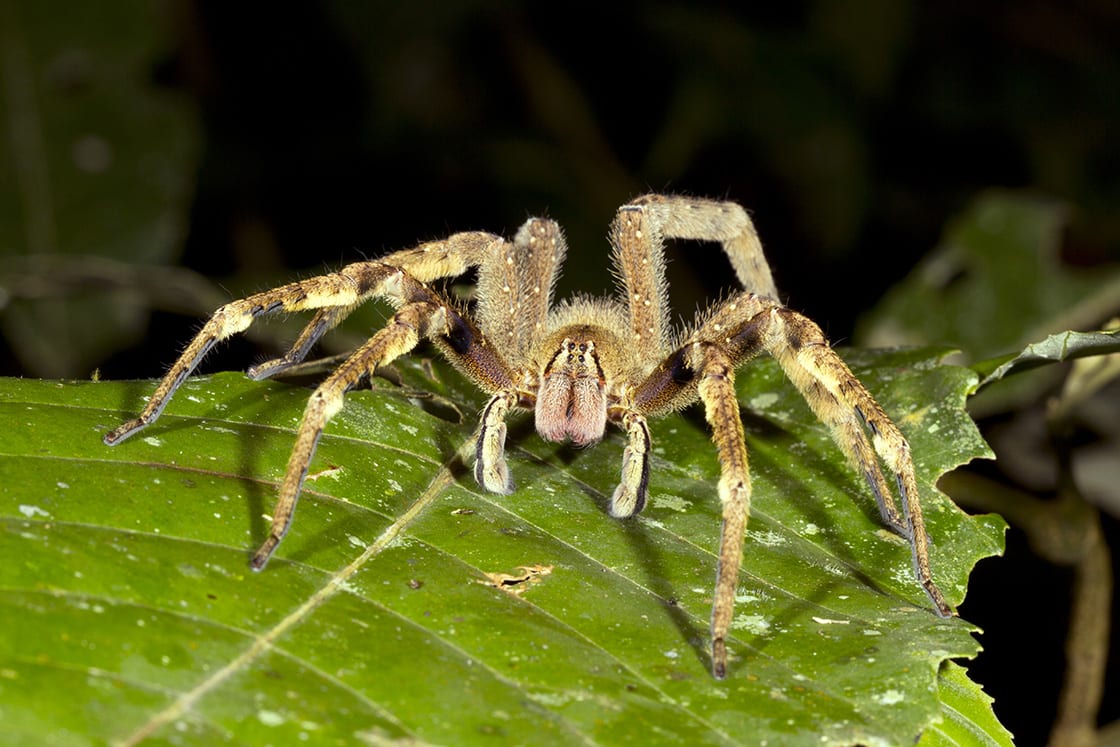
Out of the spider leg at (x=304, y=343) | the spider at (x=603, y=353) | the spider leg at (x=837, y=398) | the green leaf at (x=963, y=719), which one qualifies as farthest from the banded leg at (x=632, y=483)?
the spider leg at (x=304, y=343)

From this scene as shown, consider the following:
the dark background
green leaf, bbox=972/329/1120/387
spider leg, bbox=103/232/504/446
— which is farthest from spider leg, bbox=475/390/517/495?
the dark background

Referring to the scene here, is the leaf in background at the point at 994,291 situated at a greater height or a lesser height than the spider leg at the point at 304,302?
greater

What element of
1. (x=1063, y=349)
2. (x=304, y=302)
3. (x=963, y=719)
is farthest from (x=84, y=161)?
(x=963, y=719)

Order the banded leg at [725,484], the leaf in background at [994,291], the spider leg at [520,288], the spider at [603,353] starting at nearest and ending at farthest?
the banded leg at [725,484] → the spider at [603,353] → the spider leg at [520,288] → the leaf in background at [994,291]

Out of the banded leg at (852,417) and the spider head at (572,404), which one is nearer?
the banded leg at (852,417)

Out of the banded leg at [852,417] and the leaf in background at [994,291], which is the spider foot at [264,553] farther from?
the leaf in background at [994,291]

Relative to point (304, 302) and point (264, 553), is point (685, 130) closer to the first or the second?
point (304, 302)
